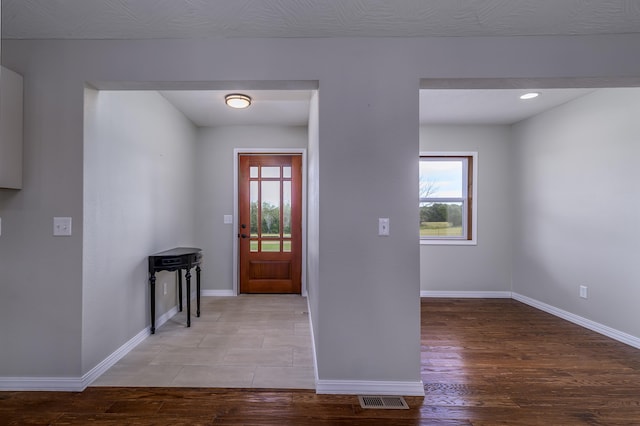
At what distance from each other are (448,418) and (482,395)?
40 centimetres

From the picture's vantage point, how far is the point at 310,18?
1838mm

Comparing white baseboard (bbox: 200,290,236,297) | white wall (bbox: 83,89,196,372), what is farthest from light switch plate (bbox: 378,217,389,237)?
white baseboard (bbox: 200,290,236,297)

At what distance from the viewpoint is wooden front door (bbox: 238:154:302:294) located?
14.6 feet

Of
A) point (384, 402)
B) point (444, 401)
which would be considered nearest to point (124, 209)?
point (384, 402)

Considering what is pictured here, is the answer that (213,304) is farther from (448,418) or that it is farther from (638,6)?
(638,6)

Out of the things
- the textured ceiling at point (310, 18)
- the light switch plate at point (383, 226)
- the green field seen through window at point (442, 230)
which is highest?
the textured ceiling at point (310, 18)

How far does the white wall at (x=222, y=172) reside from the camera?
4.41m

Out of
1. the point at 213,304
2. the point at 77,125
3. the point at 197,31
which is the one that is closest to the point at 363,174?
the point at 197,31

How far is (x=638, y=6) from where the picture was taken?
173 cm

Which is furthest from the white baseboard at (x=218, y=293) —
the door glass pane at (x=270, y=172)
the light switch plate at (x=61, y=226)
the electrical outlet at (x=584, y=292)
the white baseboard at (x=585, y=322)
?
the electrical outlet at (x=584, y=292)

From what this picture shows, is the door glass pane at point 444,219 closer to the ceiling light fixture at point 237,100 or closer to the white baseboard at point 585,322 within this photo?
the white baseboard at point 585,322

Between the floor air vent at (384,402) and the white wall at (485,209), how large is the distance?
2710 mm

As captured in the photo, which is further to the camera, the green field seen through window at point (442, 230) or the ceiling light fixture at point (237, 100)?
the green field seen through window at point (442, 230)

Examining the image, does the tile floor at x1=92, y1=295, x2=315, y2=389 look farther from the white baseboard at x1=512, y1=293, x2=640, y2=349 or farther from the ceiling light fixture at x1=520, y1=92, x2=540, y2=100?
the ceiling light fixture at x1=520, y1=92, x2=540, y2=100
